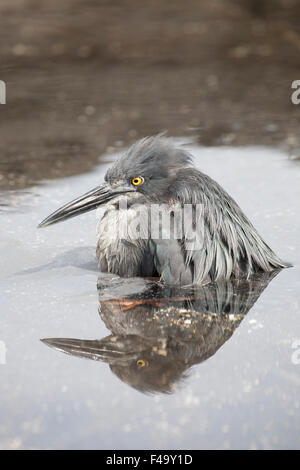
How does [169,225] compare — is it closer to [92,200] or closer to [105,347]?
[92,200]

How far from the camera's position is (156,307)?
4.36 m

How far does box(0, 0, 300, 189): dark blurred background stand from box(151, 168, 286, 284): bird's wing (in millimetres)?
2203

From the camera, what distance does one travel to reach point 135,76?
31.8 feet

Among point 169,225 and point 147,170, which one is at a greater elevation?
point 147,170

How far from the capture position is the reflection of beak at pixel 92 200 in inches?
195

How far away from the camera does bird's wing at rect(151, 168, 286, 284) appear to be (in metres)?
4.75

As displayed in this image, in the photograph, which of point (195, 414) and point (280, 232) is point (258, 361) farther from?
point (280, 232)

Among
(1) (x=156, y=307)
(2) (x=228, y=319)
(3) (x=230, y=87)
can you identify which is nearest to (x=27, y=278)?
(1) (x=156, y=307)

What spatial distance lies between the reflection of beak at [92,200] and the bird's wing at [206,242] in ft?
1.23

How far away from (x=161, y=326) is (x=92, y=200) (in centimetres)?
127

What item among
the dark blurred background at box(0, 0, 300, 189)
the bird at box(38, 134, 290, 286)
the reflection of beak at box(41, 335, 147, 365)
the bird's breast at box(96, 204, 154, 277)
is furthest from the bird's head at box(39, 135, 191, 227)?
the dark blurred background at box(0, 0, 300, 189)

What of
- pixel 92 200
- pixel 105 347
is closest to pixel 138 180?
pixel 92 200

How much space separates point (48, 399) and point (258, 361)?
1.11 metres

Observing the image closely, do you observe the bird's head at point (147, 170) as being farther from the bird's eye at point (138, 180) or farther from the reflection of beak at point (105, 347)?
the reflection of beak at point (105, 347)
